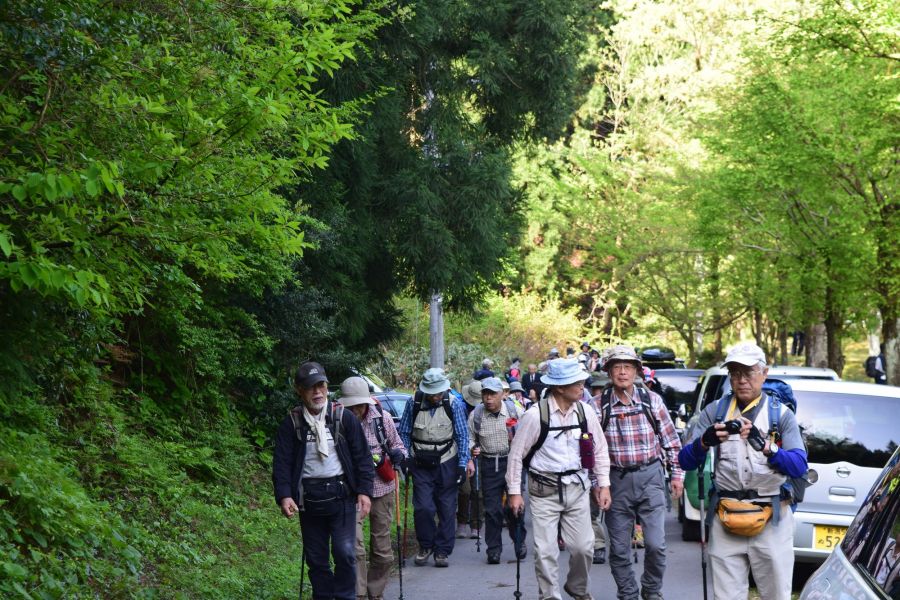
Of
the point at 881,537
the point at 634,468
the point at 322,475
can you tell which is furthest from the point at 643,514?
the point at 881,537

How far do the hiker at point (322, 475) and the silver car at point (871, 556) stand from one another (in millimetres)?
4602

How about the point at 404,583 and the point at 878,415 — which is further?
the point at 404,583

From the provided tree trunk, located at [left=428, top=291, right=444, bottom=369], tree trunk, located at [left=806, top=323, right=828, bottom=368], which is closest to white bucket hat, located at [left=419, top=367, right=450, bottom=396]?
tree trunk, located at [left=428, top=291, right=444, bottom=369]

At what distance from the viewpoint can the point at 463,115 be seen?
1967 cm

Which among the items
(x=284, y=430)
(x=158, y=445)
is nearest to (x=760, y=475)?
(x=284, y=430)

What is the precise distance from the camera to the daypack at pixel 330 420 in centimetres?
817

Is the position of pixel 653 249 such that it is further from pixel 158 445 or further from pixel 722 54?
pixel 158 445

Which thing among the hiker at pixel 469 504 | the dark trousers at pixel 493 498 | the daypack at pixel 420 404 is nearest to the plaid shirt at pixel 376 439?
the daypack at pixel 420 404

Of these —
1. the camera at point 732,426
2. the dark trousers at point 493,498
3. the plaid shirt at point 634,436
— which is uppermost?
the camera at point 732,426

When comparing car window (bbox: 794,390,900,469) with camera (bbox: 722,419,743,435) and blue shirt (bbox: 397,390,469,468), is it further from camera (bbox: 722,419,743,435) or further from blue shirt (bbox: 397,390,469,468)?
blue shirt (bbox: 397,390,469,468)

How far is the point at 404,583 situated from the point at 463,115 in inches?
410

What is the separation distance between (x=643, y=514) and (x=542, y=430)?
1281 millimetres

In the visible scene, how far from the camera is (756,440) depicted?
6.90 m

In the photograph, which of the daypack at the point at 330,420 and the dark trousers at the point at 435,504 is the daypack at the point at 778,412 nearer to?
the daypack at the point at 330,420
